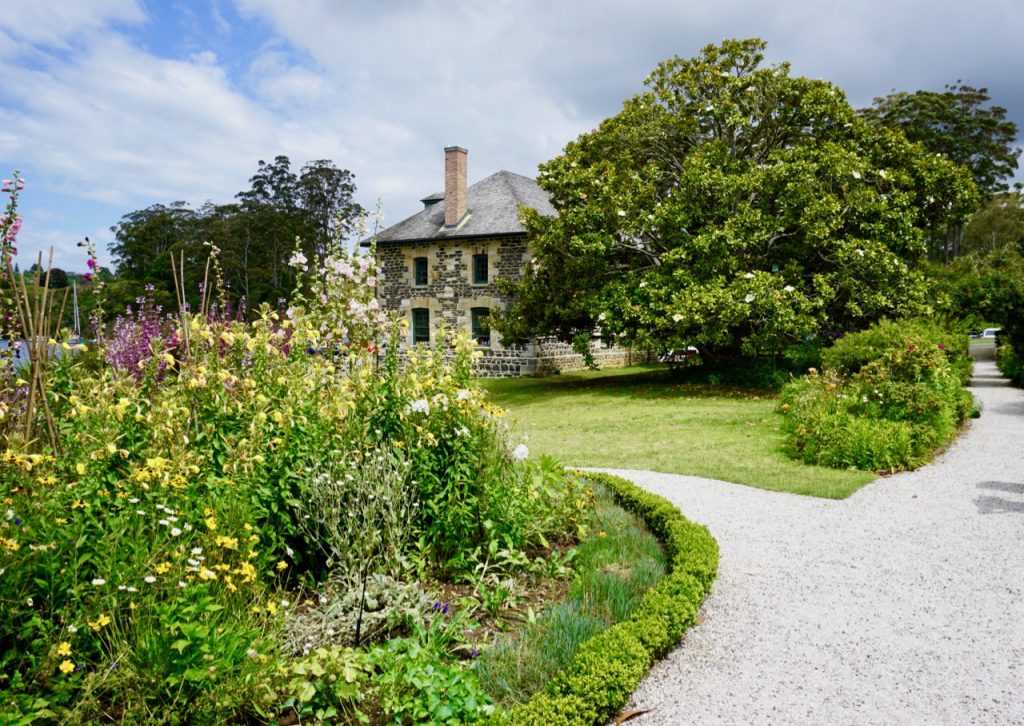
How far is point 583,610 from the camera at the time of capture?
370cm

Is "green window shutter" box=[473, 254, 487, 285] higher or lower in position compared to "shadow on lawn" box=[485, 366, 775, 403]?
higher

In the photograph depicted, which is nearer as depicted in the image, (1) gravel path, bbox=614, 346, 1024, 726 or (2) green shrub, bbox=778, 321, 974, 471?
(1) gravel path, bbox=614, 346, 1024, 726

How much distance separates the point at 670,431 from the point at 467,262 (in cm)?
1321

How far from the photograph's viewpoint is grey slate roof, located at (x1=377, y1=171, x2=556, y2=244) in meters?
21.5

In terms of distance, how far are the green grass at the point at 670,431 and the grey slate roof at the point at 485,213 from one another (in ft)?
21.1

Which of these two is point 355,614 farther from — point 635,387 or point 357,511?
point 635,387

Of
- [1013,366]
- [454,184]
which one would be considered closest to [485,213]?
[454,184]

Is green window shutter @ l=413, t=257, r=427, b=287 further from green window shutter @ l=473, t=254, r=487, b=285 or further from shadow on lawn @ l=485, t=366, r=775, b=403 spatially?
shadow on lawn @ l=485, t=366, r=775, b=403

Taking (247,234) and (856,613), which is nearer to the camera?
(856,613)

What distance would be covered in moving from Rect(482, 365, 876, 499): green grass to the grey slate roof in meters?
6.43

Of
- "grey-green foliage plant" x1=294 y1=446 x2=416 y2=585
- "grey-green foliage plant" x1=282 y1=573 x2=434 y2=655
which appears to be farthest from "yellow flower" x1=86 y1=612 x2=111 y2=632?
"grey-green foliage plant" x1=294 y1=446 x2=416 y2=585

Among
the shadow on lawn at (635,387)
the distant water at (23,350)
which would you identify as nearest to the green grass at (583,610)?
the distant water at (23,350)

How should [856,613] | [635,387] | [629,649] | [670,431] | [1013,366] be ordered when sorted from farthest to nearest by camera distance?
[1013,366]
[635,387]
[670,431]
[856,613]
[629,649]

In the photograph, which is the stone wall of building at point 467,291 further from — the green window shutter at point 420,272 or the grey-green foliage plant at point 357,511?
the grey-green foliage plant at point 357,511
